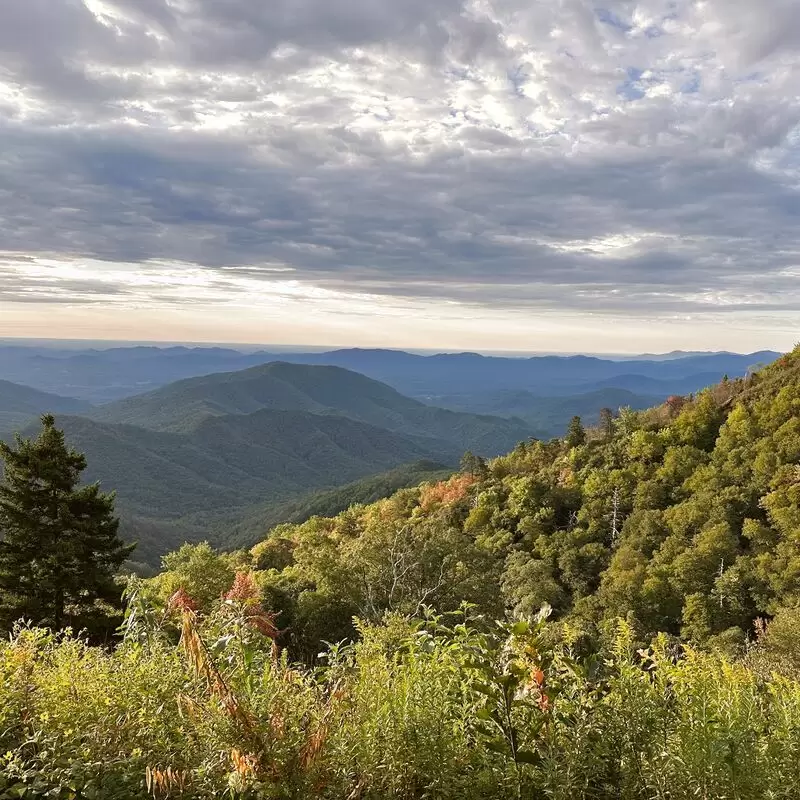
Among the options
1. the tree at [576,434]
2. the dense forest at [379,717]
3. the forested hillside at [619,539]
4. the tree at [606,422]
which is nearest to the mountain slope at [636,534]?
the forested hillside at [619,539]

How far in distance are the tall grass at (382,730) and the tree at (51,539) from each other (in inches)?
703

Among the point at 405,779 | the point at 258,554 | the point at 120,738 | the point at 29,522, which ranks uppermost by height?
the point at 120,738

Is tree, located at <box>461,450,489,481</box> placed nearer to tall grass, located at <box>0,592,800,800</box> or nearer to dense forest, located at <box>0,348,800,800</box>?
dense forest, located at <box>0,348,800,800</box>

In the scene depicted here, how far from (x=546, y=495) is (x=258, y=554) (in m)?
22.6

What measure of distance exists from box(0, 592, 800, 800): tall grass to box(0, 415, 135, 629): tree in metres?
17.9

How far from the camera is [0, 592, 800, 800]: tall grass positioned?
8.72 feet

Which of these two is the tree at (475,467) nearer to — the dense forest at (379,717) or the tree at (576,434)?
the tree at (576,434)

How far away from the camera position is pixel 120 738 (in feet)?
9.39

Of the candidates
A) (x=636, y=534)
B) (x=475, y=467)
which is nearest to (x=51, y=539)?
(x=636, y=534)

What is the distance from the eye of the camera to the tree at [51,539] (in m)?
18.3

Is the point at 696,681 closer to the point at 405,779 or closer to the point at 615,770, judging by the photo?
the point at 615,770

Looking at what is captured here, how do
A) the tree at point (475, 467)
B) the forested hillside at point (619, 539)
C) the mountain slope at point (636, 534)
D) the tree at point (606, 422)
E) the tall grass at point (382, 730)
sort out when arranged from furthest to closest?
the tree at point (475, 467), the tree at point (606, 422), the mountain slope at point (636, 534), the forested hillside at point (619, 539), the tall grass at point (382, 730)

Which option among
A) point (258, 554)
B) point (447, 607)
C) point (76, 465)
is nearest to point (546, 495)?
point (258, 554)

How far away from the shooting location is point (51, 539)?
1889 centimetres
